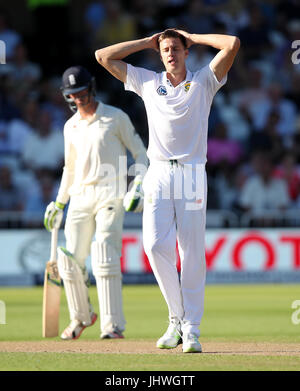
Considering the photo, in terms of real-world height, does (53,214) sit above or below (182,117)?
below

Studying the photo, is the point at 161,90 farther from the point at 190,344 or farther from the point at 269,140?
the point at 269,140

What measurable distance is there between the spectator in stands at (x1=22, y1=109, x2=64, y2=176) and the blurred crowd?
0.7 inches

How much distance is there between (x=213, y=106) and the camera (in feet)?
57.9

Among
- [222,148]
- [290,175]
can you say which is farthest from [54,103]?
[290,175]

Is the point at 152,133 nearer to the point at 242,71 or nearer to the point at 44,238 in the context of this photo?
the point at 44,238

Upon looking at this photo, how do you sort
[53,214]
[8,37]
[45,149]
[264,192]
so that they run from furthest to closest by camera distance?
[8,37]
[45,149]
[264,192]
[53,214]

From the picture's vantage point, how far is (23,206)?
603 inches

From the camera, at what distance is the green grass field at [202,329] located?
6.14 meters

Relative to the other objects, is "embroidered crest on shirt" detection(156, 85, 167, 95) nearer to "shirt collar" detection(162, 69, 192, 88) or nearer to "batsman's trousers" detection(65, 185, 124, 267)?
"shirt collar" detection(162, 69, 192, 88)

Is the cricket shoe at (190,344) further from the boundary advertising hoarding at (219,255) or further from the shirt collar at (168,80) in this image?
the boundary advertising hoarding at (219,255)

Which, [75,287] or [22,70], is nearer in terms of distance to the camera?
[75,287]

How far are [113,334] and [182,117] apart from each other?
2378 mm

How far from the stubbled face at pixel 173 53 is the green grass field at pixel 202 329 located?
6.70 feet
